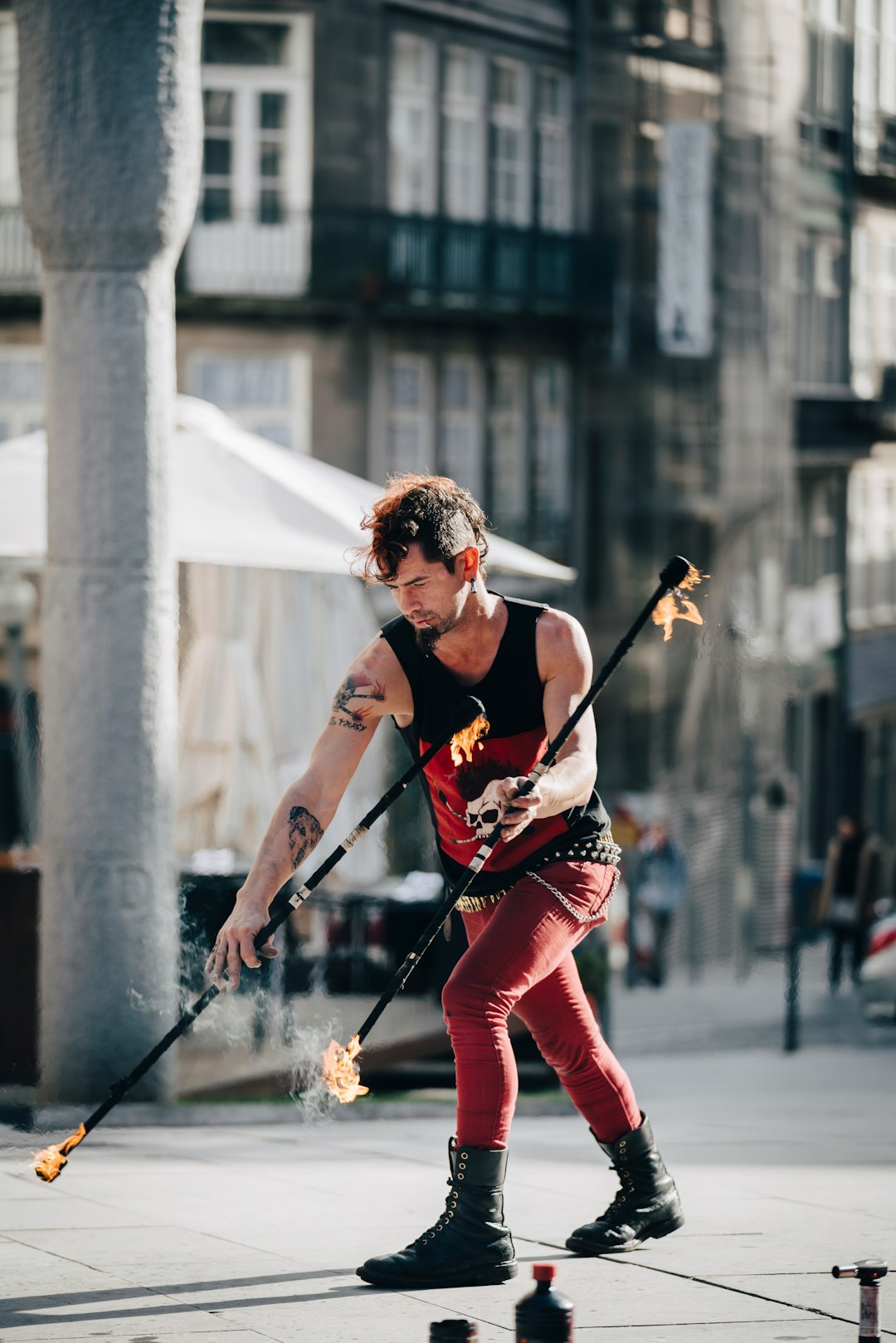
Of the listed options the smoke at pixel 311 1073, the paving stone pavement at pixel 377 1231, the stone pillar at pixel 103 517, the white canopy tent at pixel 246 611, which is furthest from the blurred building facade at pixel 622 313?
the paving stone pavement at pixel 377 1231

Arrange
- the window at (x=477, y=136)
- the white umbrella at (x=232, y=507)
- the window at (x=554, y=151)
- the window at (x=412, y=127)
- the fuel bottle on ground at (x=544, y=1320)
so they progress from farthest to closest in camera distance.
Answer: the window at (x=554, y=151), the window at (x=477, y=136), the window at (x=412, y=127), the white umbrella at (x=232, y=507), the fuel bottle on ground at (x=544, y=1320)

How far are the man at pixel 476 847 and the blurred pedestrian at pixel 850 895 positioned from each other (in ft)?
49.9

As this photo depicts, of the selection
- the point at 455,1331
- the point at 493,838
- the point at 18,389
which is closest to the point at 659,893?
the point at 18,389

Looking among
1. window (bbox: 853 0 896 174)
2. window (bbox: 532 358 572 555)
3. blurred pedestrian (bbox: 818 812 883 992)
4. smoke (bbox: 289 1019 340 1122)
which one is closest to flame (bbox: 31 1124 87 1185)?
smoke (bbox: 289 1019 340 1122)

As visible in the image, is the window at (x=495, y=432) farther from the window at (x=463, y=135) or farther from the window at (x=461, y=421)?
the window at (x=463, y=135)

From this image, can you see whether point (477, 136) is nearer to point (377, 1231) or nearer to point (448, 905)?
point (377, 1231)

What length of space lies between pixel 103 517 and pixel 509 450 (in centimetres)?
1998

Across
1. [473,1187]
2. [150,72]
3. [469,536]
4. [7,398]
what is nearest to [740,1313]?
[473,1187]

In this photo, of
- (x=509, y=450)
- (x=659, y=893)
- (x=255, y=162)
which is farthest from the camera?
(x=509, y=450)

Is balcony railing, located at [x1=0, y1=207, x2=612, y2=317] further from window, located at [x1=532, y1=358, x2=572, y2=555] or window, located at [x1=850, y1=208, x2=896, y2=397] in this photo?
window, located at [x1=850, y1=208, x2=896, y2=397]

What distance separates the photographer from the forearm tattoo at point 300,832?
18.2 feet

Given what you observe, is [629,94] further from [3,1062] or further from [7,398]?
[3,1062]

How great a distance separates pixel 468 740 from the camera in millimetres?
5531

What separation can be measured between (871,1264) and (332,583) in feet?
23.2
